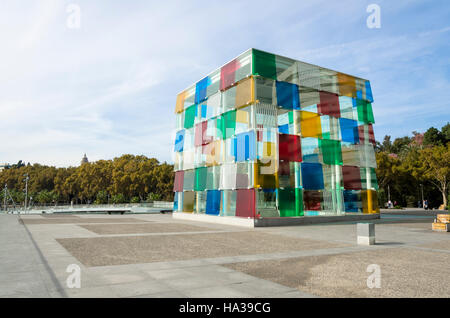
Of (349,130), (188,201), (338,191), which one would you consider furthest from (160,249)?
(349,130)

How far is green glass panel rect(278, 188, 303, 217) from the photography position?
2308 cm

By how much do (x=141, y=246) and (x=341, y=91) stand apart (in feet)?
77.5

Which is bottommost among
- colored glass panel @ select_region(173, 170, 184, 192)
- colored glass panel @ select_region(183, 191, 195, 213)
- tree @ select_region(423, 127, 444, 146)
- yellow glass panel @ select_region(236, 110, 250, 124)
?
colored glass panel @ select_region(183, 191, 195, 213)

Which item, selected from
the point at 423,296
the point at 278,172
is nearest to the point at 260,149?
the point at 278,172

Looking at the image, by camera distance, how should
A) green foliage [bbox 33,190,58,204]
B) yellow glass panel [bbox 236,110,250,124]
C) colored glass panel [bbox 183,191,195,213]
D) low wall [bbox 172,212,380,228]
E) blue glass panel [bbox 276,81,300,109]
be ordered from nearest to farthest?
1. low wall [bbox 172,212,380,228]
2. yellow glass panel [bbox 236,110,250,124]
3. blue glass panel [bbox 276,81,300,109]
4. colored glass panel [bbox 183,191,195,213]
5. green foliage [bbox 33,190,58,204]

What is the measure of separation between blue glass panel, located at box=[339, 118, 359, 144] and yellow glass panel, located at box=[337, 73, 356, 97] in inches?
97.5

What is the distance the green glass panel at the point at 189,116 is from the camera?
3162cm

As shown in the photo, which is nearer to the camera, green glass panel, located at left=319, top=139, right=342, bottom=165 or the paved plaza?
the paved plaza

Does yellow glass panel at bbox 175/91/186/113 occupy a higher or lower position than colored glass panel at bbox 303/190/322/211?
higher

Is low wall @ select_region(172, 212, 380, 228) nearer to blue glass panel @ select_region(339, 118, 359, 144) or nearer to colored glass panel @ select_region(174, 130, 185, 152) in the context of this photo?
blue glass panel @ select_region(339, 118, 359, 144)

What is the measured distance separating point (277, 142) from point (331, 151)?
6170mm

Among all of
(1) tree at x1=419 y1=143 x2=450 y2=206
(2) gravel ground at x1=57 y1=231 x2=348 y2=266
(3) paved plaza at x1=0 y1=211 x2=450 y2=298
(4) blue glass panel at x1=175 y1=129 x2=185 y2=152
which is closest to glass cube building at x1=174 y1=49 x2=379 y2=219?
(4) blue glass panel at x1=175 y1=129 x2=185 y2=152
